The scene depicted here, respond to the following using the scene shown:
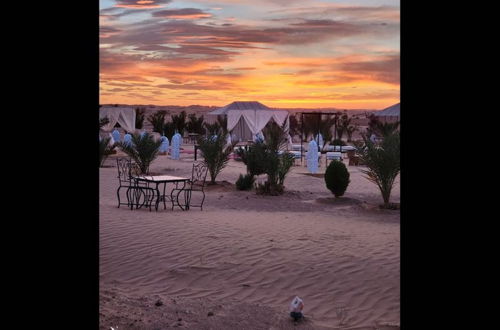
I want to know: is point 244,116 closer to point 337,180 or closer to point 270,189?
point 270,189

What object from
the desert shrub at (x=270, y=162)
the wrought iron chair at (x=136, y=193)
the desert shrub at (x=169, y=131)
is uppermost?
the desert shrub at (x=169, y=131)

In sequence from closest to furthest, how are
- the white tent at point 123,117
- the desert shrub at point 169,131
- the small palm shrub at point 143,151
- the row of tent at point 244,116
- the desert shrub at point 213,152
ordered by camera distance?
the desert shrub at point 213,152 → the small palm shrub at point 143,151 → the row of tent at point 244,116 → the white tent at point 123,117 → the desert shrub at point 169,131

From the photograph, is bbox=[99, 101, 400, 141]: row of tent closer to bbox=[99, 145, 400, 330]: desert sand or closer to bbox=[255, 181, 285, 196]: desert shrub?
bbox=[255, 181, 285, 196]: desert shrub

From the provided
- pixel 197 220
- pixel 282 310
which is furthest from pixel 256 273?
pixel 197 220

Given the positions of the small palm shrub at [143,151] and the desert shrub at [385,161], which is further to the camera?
the small palm shrub at [143,151]

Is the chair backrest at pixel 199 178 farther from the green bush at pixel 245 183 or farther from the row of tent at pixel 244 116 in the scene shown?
the row of tent at pixel 244 116

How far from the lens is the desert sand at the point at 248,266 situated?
5145 mm

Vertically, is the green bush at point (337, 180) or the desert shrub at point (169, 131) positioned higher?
the desert shrub at point (169, 131)

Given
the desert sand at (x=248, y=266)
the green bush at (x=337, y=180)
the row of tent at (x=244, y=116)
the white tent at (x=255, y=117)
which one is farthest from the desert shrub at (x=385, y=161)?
the white tent at (x=255, y=117)

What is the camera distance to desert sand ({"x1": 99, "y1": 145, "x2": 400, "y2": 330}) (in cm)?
514

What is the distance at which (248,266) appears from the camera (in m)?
6.90

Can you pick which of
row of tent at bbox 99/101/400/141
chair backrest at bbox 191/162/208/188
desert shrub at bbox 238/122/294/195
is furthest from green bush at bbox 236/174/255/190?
row of tent at bbox 99/101/400/141
